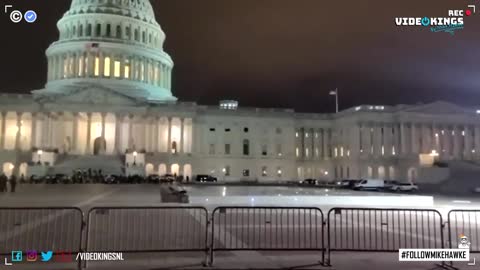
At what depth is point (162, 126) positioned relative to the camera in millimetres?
92562

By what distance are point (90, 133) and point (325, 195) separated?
2584 inches

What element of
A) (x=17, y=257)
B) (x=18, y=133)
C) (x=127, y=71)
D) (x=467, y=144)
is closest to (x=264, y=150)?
(x=127, y=71)

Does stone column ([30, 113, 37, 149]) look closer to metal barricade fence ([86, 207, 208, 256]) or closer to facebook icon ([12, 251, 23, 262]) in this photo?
metal barricade fence ([86, 207, 208, 256])

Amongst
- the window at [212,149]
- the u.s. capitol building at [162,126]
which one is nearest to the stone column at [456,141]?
the u.s. capitol building at [162,126]

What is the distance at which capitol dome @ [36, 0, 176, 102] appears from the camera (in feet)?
326

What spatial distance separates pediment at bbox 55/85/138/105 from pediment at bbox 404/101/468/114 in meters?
59.0

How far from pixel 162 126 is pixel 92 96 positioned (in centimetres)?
1441

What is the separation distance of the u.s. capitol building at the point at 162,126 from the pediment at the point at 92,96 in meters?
0.18

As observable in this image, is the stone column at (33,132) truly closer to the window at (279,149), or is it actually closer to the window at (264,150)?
the window at (264,150)

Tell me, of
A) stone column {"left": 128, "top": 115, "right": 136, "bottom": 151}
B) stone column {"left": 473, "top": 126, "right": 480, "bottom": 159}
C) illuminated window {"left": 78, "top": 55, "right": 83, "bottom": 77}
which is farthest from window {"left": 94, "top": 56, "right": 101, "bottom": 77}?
stone column {"left": 473, "top": 126, "right": 480, "bottom": 159}

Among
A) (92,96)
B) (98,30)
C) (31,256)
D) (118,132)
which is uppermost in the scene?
(98,30)

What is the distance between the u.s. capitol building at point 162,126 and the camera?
8631 centimetres

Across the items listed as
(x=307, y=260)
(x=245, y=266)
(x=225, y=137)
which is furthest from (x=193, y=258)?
(x=225, y=137)

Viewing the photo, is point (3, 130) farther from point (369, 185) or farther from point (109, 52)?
point (369, 185)
